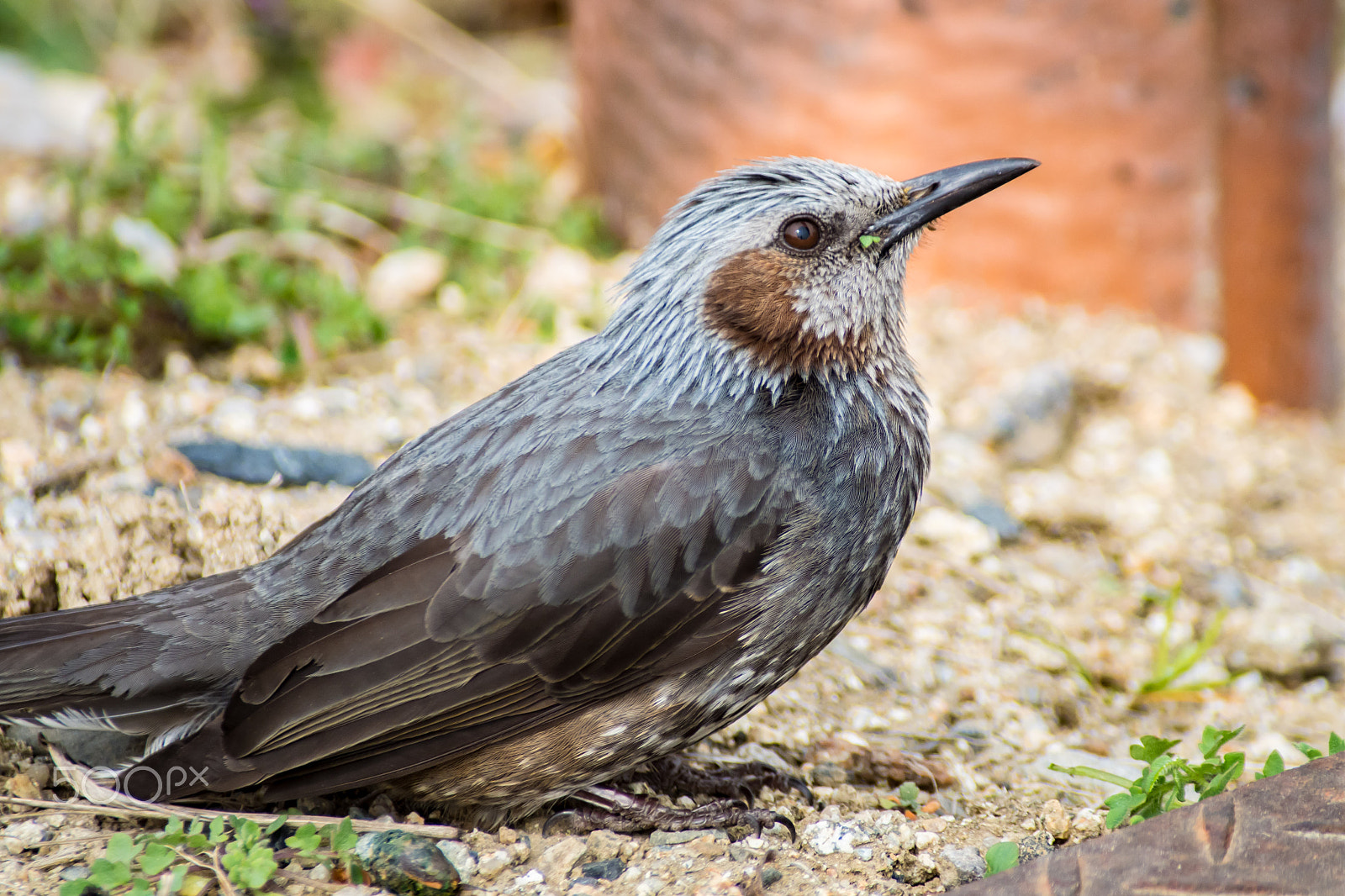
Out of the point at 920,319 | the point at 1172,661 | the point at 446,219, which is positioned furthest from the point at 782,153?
the point at 1172,661

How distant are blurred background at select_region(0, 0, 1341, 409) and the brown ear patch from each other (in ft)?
7.51

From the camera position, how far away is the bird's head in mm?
3436

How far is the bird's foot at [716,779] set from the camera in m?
3.41

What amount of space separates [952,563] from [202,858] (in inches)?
114

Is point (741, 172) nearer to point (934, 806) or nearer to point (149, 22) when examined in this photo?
point (934, 806)

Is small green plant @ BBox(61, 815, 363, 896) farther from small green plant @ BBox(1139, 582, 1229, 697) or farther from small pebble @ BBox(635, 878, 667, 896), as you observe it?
small green plant @ BBox(1139, 582, 1229, 697)

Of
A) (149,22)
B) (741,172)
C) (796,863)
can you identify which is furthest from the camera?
(149,22)

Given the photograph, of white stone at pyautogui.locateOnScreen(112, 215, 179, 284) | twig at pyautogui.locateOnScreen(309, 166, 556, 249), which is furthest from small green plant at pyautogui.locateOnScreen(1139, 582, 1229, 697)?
white stone at pyautogui.locateOnScreen(112, 215, 179, 284)

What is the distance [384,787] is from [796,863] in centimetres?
111

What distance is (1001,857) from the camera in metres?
2.88

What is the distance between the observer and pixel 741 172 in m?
3.59

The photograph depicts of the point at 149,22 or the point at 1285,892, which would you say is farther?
the point at 149,22

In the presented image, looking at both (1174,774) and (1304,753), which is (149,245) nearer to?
(1174,774)

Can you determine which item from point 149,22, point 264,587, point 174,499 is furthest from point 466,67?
point 264,587
